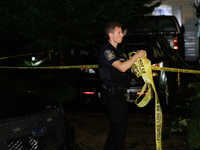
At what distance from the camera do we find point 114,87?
13.3 feet

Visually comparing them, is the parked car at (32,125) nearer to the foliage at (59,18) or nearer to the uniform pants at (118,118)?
the uniform pants at (118,118)

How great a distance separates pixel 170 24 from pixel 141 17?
4.03ft

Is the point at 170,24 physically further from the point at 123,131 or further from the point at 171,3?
the point at 123,131

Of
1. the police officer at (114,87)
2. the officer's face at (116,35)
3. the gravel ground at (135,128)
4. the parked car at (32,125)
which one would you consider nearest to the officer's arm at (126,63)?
the police officer at (114,87)

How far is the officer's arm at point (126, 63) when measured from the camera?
3.78 meters

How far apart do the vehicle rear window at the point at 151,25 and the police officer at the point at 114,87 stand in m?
6.43

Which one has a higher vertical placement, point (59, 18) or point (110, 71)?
point (59, 18)

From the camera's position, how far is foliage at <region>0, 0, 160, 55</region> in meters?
7.66

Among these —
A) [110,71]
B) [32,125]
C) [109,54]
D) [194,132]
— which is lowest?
[194,132]

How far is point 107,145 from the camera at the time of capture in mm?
4121

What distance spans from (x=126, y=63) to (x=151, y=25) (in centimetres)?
682

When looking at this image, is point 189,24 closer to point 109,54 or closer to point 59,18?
point 59,18

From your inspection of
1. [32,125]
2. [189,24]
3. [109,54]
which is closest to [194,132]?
[109,54]

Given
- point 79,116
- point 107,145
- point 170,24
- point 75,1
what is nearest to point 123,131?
point 107,145
